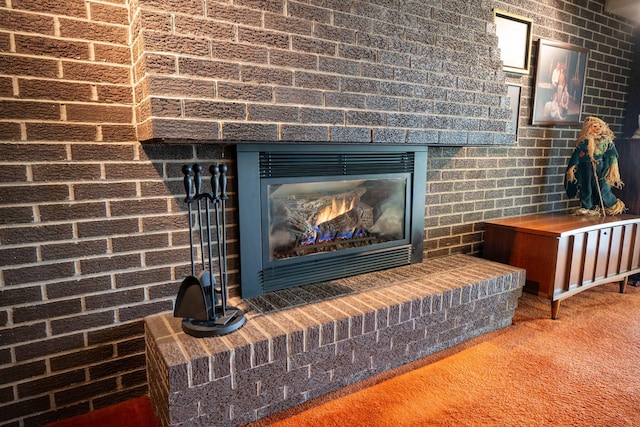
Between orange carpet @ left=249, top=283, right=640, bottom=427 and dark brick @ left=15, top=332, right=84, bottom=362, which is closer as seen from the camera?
dark brick @ left=15, top=332, right=84, bottom=362

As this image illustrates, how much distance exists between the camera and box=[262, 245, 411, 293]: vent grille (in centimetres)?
212

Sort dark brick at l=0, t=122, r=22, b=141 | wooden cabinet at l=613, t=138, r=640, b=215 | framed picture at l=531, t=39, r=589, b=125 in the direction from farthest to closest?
wooden cabinet at l=613, t=138, r=640, b=215 → framed picture at l=531, t=39, r=589, b=125 → dark brick at l=0, t=122, r=22, b=141

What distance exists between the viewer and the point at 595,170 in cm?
318

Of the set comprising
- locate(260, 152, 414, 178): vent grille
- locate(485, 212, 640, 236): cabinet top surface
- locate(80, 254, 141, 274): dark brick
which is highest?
locate(260, 152, 414, 178): vent grille

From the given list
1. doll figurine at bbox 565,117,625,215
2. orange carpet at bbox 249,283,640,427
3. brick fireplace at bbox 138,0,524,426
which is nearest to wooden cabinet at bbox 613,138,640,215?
doll figurine at bbox 565,117,625,215

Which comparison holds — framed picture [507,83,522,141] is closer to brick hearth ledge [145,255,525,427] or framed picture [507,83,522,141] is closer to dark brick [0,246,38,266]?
brick hearth ledge [145,255,525,427]

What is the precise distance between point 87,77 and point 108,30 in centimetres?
21

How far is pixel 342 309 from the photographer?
189 centimetres

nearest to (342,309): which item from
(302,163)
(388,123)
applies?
(302,163)

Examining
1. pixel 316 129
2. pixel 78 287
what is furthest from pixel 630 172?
pixel 78 287

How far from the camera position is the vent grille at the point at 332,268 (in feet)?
6.95

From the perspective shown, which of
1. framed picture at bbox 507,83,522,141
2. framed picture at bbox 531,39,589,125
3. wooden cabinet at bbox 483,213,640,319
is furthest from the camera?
framed picture at bbox 531,39,589,125

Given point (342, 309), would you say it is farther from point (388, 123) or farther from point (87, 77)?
point (87, 77)

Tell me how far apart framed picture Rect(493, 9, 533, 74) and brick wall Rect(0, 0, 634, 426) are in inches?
57.1
